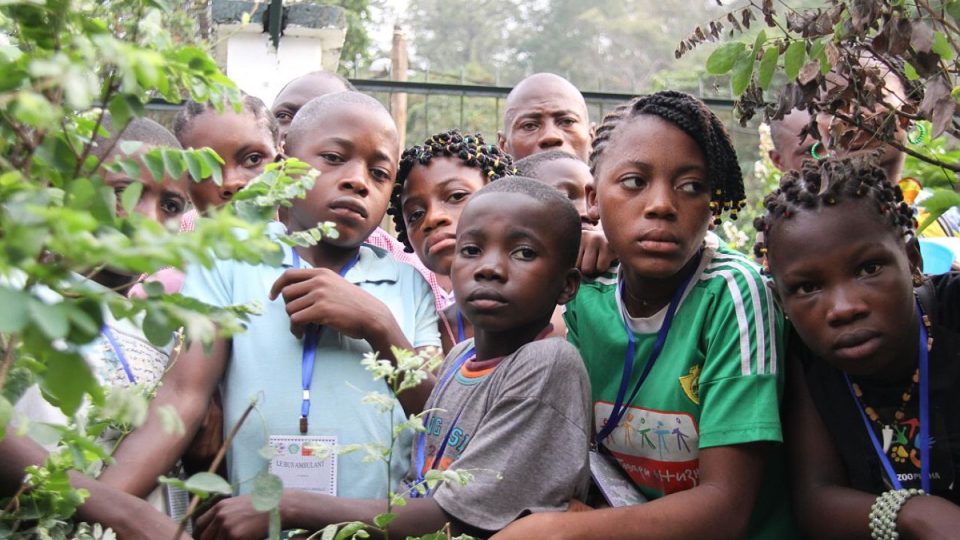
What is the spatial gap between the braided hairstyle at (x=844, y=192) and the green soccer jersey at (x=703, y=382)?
0.20 metres

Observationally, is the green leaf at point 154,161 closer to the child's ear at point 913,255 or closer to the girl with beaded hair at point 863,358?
the girl with beaded hair at point 863,358

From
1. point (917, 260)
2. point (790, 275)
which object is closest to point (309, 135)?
point (790, 275)

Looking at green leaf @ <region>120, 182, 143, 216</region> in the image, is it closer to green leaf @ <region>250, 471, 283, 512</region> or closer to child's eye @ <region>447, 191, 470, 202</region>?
green leaf @ <region>250, 471, 283, 512</region>

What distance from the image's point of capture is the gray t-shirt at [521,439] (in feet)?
8.16

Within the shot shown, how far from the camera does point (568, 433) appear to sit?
2.58 meters

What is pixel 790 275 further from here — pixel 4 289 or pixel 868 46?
pixel 4 289

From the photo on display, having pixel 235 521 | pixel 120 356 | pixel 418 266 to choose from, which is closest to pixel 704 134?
pixel 418 266

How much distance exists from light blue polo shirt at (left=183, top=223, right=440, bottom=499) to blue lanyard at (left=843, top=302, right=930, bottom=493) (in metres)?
1.25

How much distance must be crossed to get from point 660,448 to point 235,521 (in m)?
1.10

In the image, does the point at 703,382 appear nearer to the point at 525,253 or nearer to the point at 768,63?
the point at 525,253

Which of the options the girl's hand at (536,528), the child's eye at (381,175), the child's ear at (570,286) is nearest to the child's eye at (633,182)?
the child's ear at (570,286)

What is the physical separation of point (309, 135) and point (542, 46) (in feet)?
111

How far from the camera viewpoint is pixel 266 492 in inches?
68.7

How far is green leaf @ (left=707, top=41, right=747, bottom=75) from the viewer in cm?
252
